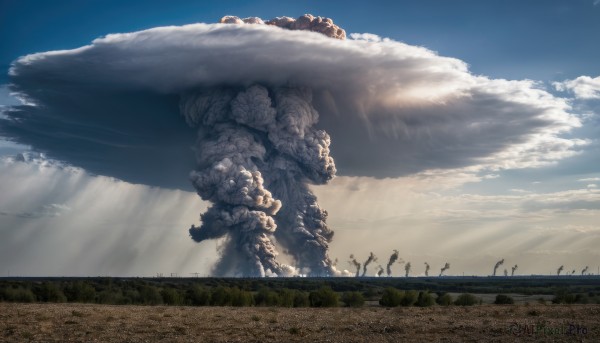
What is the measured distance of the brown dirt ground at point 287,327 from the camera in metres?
29.6

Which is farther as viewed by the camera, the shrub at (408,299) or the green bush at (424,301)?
the shrub at (408,299)

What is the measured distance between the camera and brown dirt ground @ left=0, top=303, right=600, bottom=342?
97.2 feet

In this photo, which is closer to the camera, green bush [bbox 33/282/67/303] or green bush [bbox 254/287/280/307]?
green bush [bbox 33/282/67/303]

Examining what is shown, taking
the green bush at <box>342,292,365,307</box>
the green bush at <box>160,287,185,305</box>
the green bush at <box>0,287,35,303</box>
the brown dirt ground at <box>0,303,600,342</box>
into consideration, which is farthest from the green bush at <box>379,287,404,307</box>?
the green bush at <box>0,287,35,303</box>

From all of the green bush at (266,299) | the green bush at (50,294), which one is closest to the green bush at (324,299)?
the green bush at (266,299)

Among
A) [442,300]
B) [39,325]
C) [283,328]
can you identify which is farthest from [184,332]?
[442,300]

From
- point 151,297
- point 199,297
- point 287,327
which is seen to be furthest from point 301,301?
point 287,327

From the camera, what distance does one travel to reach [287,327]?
35.0 m

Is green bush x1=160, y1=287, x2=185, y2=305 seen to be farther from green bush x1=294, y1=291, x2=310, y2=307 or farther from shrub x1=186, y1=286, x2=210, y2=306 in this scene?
green bush x1=294, y1=291, x2=310, y2=307

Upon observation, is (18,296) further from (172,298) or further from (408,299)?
(408,299)

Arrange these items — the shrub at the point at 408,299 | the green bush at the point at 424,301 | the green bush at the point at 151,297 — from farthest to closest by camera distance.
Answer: the shrub at the point at 408,299, the green bush at the point at 424,301, the green bush at the point at 151,297

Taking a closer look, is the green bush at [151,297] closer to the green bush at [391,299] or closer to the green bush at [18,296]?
the green bush at [18,296]

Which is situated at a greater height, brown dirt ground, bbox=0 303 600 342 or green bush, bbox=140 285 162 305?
green bush, bbox=140 285 162 305

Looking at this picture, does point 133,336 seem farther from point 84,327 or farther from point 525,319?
point 525,319
